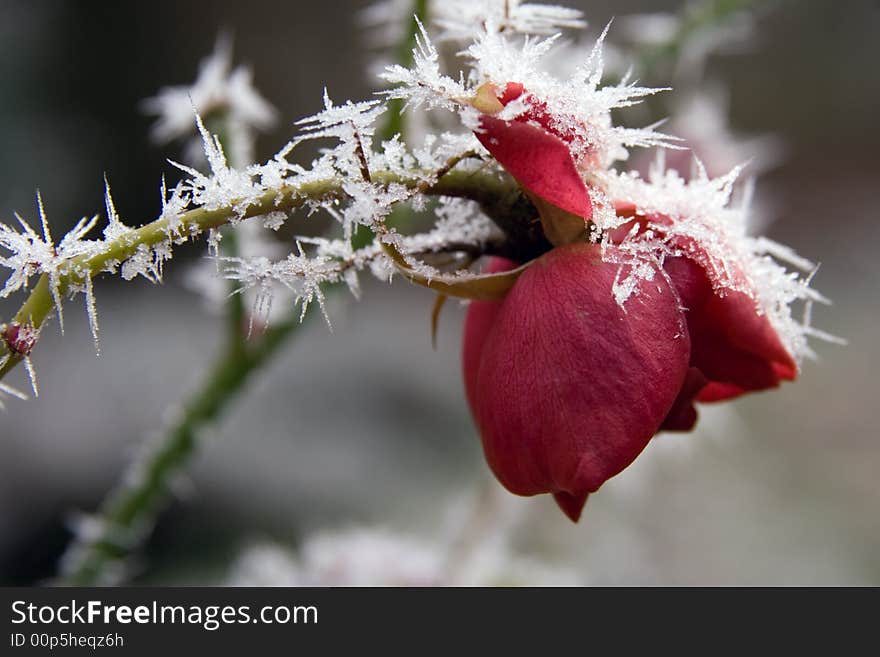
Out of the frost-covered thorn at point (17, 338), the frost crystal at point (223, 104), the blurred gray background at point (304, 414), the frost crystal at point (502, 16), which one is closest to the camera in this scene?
the frost-covered thorn at point (17, 338)

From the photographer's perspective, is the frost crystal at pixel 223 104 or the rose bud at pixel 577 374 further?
the frost crystal at pixel 223 104

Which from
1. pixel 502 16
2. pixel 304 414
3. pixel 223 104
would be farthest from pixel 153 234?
pixel 304 414

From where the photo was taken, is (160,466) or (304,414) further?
(304,414)

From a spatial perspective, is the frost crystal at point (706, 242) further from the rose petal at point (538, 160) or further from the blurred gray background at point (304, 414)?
the blurred gray background at point (304, 414)

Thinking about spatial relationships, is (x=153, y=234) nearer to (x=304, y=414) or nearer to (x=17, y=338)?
(x=17, y=338)

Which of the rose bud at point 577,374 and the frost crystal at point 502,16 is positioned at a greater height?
the frost crystal at point 502,16

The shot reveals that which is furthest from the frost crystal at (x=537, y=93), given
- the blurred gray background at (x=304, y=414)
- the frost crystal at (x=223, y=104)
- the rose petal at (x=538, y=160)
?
the blurred gray background at (x=304, y=414)

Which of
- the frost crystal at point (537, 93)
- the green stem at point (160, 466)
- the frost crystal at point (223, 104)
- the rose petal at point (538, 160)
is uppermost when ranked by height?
the frost crystal at point (223, 104)

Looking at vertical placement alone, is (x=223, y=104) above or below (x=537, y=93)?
above
